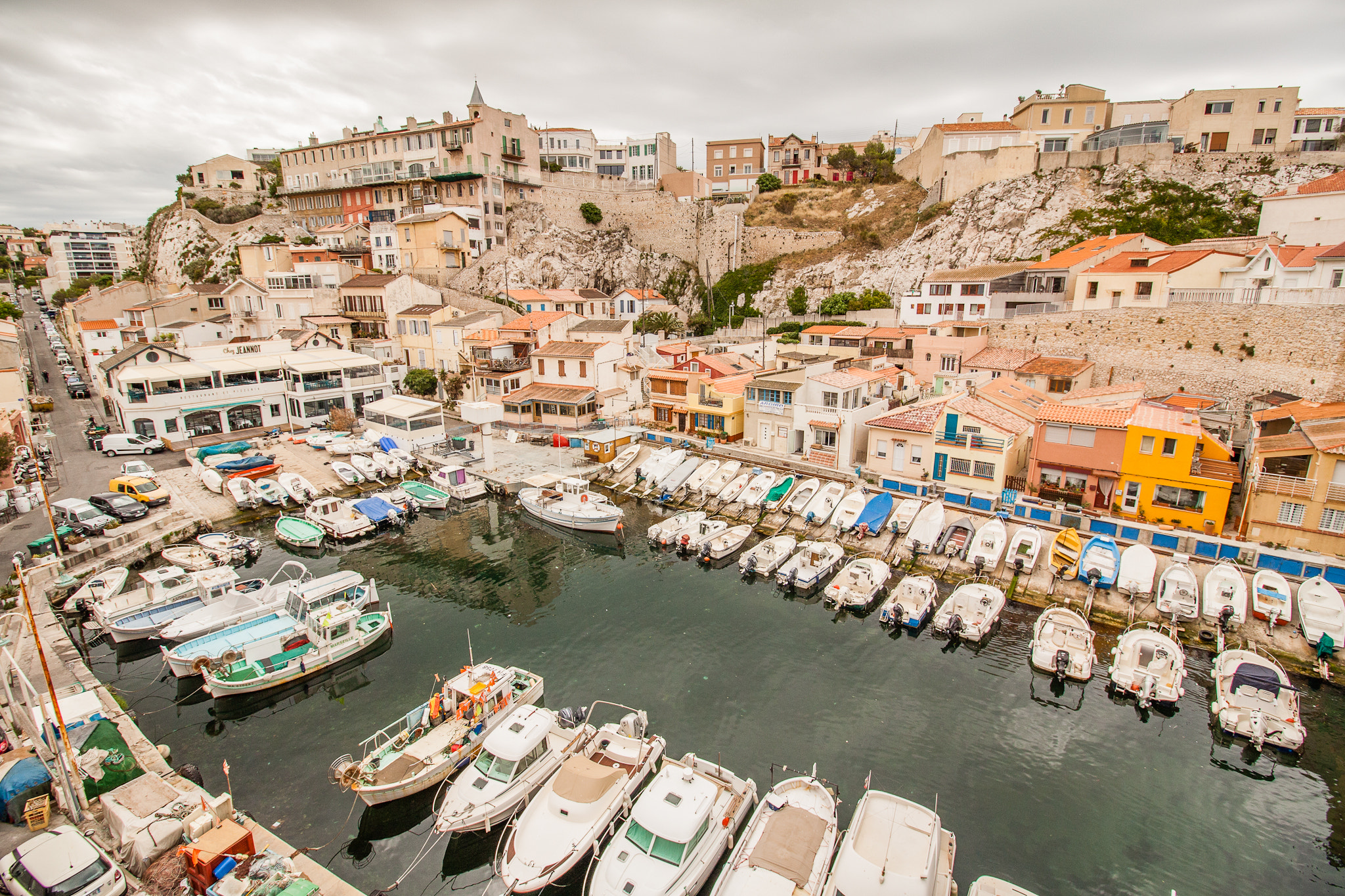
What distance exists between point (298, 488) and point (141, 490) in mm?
6724

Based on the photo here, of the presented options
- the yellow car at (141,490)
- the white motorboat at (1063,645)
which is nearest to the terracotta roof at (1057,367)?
the white motorboat at (1063,645)

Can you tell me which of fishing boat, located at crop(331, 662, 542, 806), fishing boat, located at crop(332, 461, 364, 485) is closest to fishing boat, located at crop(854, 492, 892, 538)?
fishing boat, located at crop(331, 662, 542, 806)

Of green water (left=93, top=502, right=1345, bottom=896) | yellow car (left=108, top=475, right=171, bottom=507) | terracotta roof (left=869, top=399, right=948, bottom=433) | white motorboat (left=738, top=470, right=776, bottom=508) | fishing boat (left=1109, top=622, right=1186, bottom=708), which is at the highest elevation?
terracotta roof (left=869, top=399, right=948, bottom=433)

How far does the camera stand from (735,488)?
106 feet

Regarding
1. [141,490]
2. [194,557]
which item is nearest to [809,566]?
[194,557]

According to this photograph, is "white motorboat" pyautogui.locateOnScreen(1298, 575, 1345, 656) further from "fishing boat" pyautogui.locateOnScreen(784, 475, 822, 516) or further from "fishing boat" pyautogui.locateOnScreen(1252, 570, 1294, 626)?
"fishing boat" pyautogui.locateOnScreen(784, 475, 822, 516)

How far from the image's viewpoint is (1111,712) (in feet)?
58.1

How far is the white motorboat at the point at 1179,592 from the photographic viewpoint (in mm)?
20844

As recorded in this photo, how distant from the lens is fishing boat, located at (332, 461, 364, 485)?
34494mm

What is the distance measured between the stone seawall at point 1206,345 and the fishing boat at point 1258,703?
21.2m

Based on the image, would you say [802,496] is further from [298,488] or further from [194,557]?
[194,557]

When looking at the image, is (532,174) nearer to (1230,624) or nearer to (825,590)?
(825,590)

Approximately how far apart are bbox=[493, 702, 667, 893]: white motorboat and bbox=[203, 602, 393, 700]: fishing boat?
9.70m


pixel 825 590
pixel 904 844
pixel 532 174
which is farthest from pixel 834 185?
pixel 904 844
